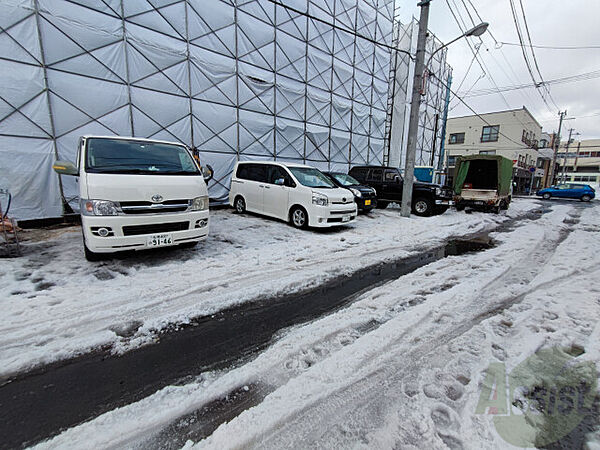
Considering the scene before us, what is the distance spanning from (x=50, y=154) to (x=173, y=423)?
7702 millimetres

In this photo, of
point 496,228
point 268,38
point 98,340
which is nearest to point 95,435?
point 98,340

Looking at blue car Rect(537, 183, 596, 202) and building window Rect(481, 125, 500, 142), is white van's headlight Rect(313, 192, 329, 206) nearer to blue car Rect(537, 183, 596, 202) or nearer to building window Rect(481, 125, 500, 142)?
blue car Rect(537, 183, 596, 202)

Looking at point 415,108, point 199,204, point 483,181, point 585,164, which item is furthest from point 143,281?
point 585,164

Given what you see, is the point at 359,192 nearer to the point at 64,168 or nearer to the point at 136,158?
the point at 136,158

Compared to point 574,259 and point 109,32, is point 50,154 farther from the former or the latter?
point 574,259

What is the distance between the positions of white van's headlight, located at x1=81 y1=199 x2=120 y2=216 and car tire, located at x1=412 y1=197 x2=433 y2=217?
9.47 metres

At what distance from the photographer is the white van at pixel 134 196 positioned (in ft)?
11.8

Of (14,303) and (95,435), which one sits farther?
(14,303)

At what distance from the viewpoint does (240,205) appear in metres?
8.23

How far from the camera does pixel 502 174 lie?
10977 mm

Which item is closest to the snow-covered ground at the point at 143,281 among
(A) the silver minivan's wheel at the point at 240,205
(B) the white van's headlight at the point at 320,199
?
(B) the white van's headlight at the point at 320,199

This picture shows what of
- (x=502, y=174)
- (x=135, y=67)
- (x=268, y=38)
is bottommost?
(x=502, y=174)

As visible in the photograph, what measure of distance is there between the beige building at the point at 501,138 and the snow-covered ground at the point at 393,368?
101ft

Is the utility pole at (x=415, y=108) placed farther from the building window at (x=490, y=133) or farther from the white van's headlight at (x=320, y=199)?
the building window at (x=490, y=133)
